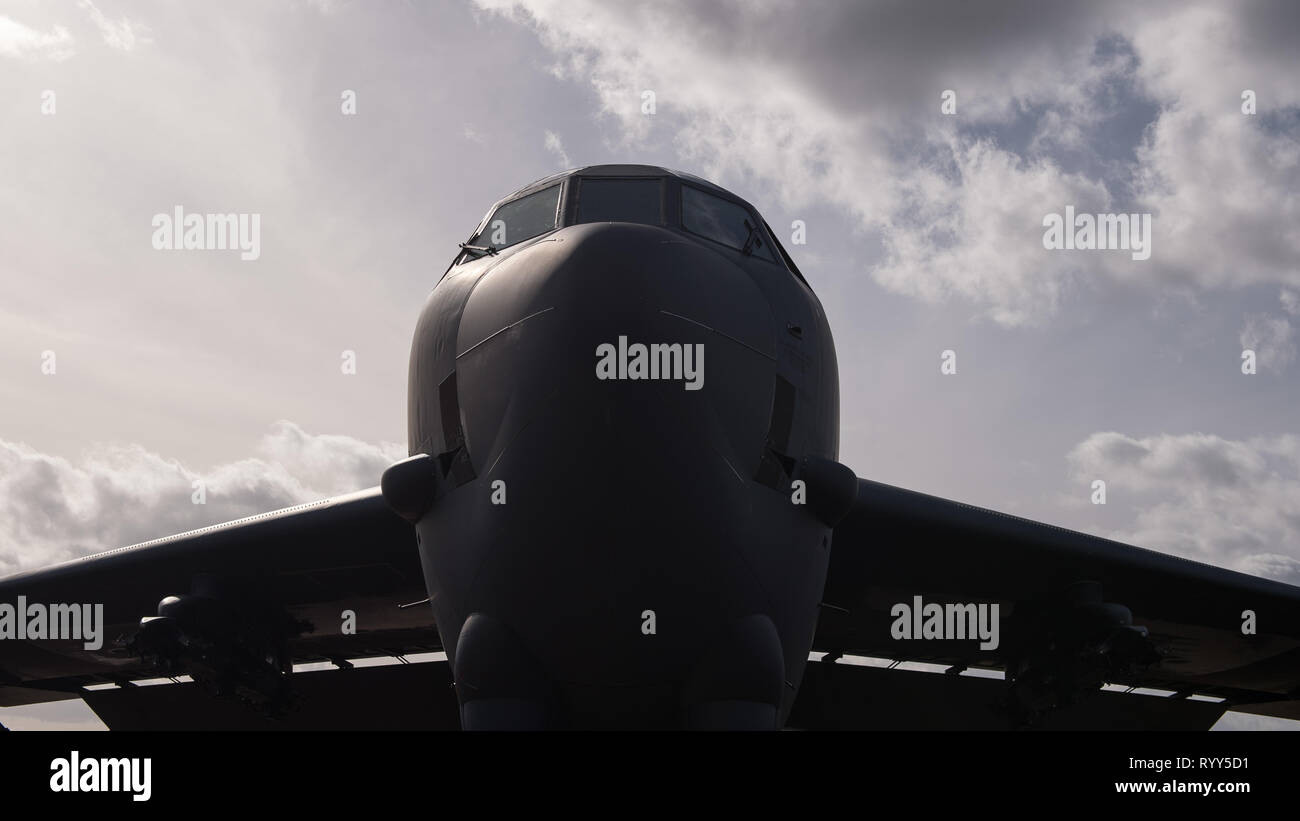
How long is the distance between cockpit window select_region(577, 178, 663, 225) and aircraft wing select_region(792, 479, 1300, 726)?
11.1 feet

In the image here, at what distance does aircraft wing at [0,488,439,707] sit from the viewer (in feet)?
29.8

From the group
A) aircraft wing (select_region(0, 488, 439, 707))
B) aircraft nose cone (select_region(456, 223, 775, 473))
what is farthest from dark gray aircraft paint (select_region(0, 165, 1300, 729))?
aircraft wing (select_region(0, 488, 439, 707))

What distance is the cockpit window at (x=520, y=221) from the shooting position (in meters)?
5.99

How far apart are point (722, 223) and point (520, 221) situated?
135 cm

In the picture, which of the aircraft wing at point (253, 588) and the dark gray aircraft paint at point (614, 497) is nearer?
the dark gray aircraft paint at point (614, 497)

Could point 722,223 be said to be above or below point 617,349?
above

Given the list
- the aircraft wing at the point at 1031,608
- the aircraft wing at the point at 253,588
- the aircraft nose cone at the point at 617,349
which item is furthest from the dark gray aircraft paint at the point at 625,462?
the aircraft wing at the point at 253,588

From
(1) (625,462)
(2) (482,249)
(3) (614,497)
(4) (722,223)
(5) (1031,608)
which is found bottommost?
(5) (1031,608)

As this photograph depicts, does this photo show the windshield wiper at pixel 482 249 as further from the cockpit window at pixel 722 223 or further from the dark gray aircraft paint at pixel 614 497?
the cockpit window at pixel 722 223

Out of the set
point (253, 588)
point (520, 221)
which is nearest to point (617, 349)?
point (520, 221)

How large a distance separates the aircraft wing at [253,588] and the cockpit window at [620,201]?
13.7 feet

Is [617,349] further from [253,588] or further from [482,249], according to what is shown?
[253,588]

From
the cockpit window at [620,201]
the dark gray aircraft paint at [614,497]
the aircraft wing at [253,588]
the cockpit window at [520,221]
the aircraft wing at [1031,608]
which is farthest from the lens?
the aircraft wing at [253,588]

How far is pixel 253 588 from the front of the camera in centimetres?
978
